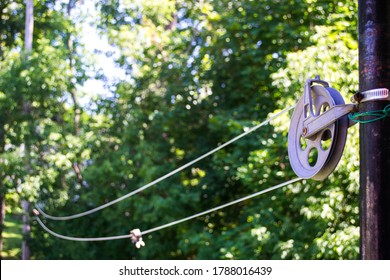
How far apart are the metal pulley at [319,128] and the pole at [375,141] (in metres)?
0.10

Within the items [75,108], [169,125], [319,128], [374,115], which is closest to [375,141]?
[374,115]

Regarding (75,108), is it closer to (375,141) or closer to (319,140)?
(319,140)

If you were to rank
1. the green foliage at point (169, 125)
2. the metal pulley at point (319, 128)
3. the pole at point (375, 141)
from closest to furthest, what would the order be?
the pole at point (375, 141) → the metal pulley at point (319, 128) → the green foliage at point (169, 125)

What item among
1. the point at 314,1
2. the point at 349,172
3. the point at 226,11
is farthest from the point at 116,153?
the point at 349,172

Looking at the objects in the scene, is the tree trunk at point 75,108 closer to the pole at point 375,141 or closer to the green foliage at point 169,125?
the green foliage at point 169,125

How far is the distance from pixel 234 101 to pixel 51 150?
3.11 m

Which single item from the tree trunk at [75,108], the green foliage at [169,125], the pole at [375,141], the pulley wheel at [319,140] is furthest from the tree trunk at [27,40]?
the pole at [375,141]

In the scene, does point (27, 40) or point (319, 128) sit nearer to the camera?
point (319, 128)

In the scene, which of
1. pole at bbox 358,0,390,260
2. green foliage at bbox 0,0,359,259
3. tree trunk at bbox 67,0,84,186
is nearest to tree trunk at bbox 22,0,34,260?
green foliage at bbox 0,0,359,259

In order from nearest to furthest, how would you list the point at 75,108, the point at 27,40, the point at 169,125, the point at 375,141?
the point at 375,141, the point at 169,125, the point at 27,40, the point at 75,108

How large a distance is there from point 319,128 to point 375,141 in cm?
27

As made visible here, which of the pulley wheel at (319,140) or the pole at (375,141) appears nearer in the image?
the pole at (375,141)

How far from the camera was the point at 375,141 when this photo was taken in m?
2.00

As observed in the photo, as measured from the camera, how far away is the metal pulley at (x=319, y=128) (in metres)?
2.15
